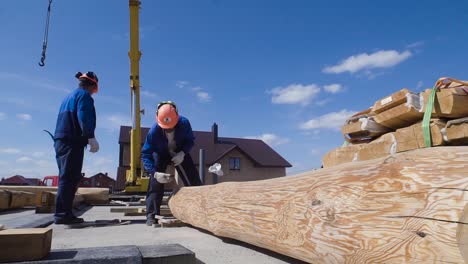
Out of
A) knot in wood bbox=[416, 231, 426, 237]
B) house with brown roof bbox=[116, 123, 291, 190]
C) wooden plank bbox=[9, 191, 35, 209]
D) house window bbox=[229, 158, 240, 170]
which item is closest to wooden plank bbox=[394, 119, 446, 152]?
knot in wood bbox=[416, 231, 426, 237]

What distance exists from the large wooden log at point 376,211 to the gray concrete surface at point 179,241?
260 mm

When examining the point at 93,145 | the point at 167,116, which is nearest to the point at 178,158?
the point at 167,116

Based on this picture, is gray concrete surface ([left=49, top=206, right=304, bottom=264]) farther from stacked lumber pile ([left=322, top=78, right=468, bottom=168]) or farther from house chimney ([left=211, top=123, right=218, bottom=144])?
house chimney ([left=211, top=123, right=218, bottom=144])

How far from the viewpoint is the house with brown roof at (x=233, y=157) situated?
92.5ft

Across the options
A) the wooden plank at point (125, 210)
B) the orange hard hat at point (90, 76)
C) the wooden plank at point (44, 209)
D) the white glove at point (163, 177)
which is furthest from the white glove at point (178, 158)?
the wooden plank at point (44, 209)

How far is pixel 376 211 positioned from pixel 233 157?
2827cm

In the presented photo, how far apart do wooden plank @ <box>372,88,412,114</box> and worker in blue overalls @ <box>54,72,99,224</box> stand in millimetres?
3448

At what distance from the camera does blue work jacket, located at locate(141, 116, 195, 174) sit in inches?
185

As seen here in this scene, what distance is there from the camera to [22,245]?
150 centimetres

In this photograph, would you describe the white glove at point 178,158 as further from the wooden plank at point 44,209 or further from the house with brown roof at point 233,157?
the house with brown roof at point 233,157

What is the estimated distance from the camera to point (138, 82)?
13.5 meters

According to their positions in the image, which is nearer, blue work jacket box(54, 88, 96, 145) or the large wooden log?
the large wooden log

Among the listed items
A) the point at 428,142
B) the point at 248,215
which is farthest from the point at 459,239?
the point at 428,142

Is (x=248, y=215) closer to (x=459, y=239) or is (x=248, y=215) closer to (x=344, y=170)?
(x=344, y=170)
